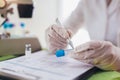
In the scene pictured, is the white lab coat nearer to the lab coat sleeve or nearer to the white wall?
the lab coat sleeve

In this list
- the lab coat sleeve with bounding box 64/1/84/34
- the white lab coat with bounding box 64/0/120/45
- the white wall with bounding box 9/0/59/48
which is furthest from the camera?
the white wall with bounding box 9/0/59/48

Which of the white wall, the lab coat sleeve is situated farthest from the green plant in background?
the white wall

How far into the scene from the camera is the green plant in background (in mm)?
523

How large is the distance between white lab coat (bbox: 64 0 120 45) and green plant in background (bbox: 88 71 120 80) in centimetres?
29

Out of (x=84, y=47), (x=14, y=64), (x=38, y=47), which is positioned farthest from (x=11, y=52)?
(x=84, y=47)

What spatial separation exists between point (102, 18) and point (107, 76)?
1.19ft

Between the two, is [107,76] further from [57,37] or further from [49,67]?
[57,37]

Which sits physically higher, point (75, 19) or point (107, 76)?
point (75, 19)

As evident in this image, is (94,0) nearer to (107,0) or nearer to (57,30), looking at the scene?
(107,0)

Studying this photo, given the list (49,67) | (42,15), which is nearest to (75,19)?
(49,67)

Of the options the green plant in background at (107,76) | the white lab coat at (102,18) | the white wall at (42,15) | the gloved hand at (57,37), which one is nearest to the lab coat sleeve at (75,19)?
the white lab coat at (102,18)

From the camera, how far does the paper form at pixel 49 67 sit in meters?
0.51

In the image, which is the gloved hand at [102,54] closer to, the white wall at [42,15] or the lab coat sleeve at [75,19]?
the lab coat sleeve at [75,19]

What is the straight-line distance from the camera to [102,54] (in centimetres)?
55
